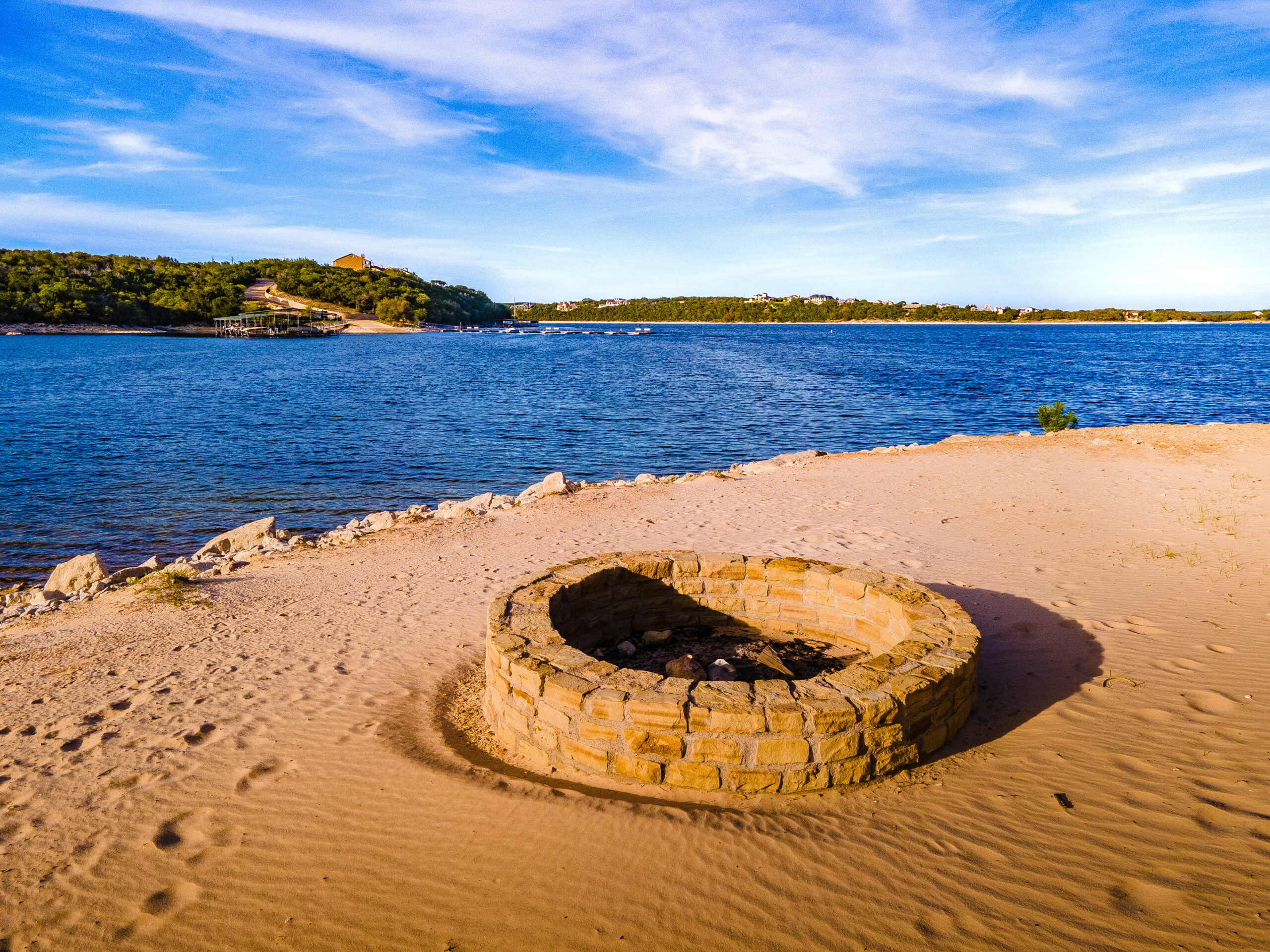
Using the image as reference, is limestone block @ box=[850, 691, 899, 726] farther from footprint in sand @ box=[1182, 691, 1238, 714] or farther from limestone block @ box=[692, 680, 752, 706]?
footprint in sand @ box=[1182, 691, 1238, 714]

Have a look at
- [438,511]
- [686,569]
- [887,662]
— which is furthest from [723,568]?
[438,511]

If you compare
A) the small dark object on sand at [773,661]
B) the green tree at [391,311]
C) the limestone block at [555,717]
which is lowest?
the small dark object on sand at [773,661]

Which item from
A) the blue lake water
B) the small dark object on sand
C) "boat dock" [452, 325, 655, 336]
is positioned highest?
"boat dock" [452, 325, 655, 336]

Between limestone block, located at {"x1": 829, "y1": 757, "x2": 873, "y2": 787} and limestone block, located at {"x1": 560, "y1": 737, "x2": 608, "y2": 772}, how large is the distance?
5.11 ft

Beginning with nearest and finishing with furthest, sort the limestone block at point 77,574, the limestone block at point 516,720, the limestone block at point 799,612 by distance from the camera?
1. the limestone block at point 516,720
2. the limestone block at point 799,612
3. the limestone block at point 77,574

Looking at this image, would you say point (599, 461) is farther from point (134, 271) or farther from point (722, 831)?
point (134, 271)

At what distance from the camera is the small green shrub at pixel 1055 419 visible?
870 inches

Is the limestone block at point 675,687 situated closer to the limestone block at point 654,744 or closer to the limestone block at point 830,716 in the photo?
the limestone block at point 654,744

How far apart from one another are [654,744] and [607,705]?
41 cm

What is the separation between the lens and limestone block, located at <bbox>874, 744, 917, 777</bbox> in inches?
182

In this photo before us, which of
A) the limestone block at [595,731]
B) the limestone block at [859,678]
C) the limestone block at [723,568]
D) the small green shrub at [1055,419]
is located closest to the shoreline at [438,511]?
the small green shrub at [1055,419]

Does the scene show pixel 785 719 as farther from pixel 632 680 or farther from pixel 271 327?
pixel 271 327

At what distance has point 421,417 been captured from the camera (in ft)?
99.1

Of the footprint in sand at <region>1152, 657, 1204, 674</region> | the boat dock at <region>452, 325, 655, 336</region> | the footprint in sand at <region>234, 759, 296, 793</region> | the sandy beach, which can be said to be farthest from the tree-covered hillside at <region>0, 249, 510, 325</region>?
the footprint in sand at <region>1152, 657, 1204, 674</region>
